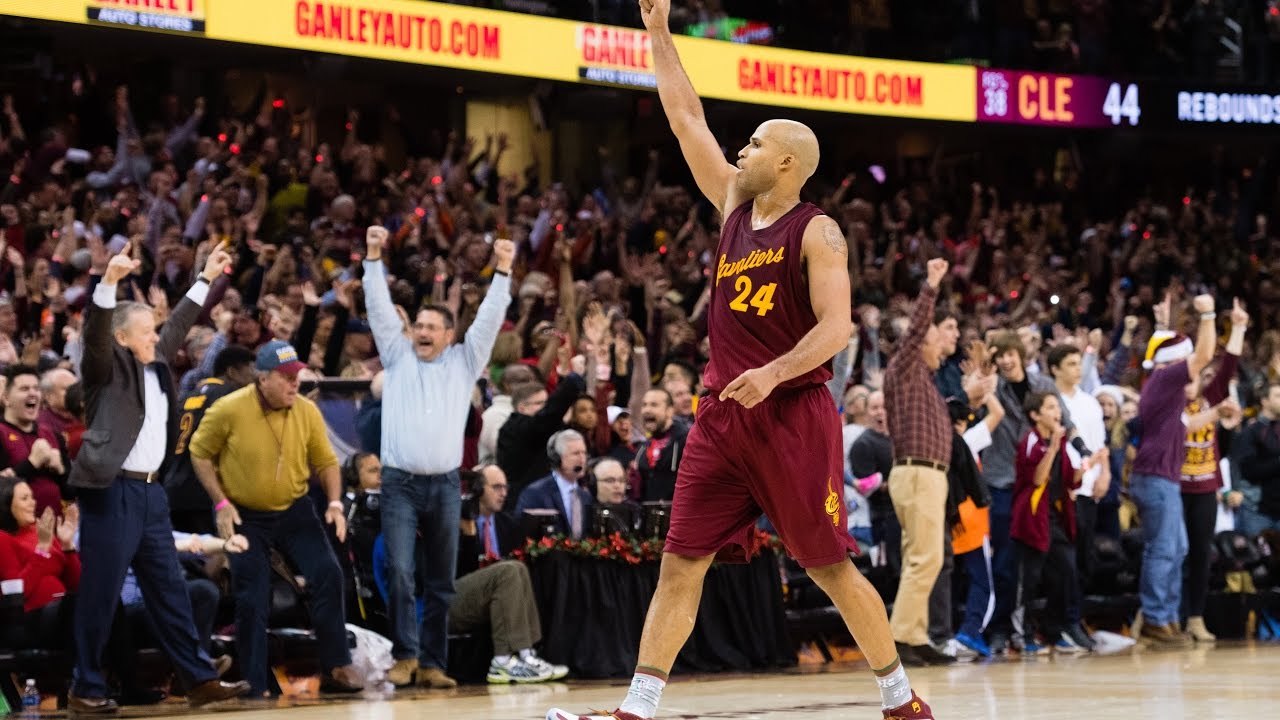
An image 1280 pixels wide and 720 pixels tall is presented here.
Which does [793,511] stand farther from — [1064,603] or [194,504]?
[1064,603]

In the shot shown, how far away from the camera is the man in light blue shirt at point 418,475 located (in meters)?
9.68

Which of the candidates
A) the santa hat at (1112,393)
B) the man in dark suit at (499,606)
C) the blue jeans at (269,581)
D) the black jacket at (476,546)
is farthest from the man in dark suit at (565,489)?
the santa hat at (1112,393)

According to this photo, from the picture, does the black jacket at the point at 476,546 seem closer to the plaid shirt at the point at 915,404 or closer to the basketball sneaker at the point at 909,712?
the plaid shirt at the point at 915,404

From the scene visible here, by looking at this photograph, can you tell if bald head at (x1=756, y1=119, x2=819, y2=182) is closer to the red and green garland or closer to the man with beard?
the red and green garland

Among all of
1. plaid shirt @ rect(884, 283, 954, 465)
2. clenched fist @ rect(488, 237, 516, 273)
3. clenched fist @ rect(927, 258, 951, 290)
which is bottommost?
plaid shirt @ rect(884, 283, 954, 465)

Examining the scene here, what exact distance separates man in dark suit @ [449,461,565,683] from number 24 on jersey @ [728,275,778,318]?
4.14 m

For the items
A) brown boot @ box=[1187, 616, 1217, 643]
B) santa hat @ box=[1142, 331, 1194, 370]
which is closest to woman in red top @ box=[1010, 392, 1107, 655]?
santa hat @ box=[1142, 331, 1194, 370]

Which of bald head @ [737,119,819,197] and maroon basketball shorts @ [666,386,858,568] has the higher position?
bald head @ [737,119,819,197]

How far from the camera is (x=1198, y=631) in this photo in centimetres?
1298

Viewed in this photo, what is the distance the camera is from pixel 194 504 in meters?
9.91

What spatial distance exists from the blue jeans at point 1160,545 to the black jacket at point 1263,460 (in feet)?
5.43

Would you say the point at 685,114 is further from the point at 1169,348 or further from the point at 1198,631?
the point at 1198,631

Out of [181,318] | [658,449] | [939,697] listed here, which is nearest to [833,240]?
[939,697]

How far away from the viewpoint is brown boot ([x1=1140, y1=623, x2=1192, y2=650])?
12630 millimetres
